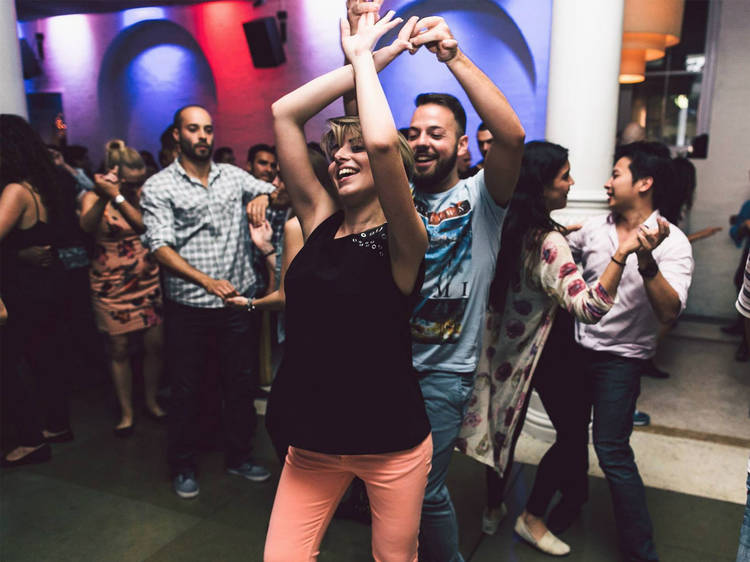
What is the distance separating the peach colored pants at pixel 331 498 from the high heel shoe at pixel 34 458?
7.81 feet

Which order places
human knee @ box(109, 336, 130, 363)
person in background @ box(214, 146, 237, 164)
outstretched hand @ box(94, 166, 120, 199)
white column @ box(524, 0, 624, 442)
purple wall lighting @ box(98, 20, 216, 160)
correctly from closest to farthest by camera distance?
outstretched hand @ box(94, 166, 120, 199) < white column @ box(524, 0, 624, 442) < human knee @ box(109, 336, 130, 363) < person in background @ box(214, 146, 237, 164) < purple wall lighting @ box(98, 20, 216, 160)

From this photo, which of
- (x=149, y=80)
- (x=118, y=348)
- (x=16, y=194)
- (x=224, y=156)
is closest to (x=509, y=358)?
(x=118, y=348)

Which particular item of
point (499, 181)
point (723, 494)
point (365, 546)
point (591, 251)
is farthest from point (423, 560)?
point (723, 494)

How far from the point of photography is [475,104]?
64.1 inches

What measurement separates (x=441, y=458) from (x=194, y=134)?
75.5 inches

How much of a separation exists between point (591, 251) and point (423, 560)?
134 centimetres

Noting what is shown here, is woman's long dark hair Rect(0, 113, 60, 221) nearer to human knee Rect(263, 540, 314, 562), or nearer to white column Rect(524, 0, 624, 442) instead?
human knee Rect(263, 540, 314, 562)

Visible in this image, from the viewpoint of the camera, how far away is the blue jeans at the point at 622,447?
2.27 m

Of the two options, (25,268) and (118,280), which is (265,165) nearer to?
(118,280)

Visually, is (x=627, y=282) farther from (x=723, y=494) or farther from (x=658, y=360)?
(x=658, y=360)

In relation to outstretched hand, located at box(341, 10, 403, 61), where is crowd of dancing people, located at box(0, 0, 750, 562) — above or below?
below

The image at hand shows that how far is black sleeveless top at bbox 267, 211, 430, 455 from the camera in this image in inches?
55.9

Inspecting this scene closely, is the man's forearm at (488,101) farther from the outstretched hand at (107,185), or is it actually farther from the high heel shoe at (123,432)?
the high heel shoe at (123,432)

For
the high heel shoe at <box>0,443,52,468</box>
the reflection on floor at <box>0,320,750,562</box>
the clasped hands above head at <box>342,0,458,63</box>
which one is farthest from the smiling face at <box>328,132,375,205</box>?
the high heel shoe at <box>0,443,52,468</box>
